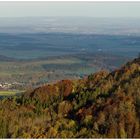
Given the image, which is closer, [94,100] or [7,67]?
[94,100]

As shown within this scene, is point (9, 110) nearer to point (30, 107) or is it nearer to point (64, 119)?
point (30, 107)

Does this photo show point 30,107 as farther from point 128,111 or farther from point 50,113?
point 128,111

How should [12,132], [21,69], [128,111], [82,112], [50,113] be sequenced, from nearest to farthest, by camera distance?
1. [12,132]
2. [128,111]
3. [82,112]
4. [50,113]
5. [21,69]

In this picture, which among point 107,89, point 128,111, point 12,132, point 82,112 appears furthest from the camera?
point 107,89

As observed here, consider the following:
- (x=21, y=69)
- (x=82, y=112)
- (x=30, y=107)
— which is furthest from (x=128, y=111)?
(x=21, y=69)

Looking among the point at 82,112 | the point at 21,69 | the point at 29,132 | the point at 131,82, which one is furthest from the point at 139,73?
the point at 21,69

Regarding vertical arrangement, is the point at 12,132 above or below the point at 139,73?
below
